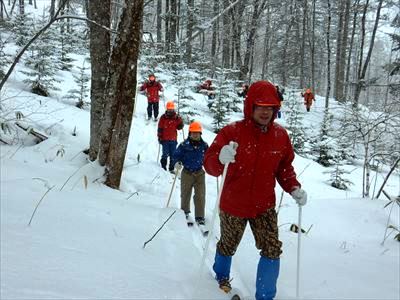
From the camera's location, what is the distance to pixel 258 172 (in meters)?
3.59

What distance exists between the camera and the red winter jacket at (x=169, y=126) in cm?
1119

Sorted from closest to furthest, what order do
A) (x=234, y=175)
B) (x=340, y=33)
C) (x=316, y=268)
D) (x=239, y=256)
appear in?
1. (x=234, y=175)
2. (x=316, y=268)
3. (x=239, y=256)
4. (x=340, y=33)

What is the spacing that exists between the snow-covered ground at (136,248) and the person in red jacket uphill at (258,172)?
A: 513 millimetres

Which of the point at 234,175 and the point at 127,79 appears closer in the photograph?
the point at 234,175

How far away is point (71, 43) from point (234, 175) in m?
24.3

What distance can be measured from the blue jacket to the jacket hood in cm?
353

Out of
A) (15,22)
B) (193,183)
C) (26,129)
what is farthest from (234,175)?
(15,22)

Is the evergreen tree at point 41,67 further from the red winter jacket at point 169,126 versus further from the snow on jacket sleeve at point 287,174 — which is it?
the snow on jacket sleeve at point 287,174

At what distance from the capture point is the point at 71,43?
2553 cm

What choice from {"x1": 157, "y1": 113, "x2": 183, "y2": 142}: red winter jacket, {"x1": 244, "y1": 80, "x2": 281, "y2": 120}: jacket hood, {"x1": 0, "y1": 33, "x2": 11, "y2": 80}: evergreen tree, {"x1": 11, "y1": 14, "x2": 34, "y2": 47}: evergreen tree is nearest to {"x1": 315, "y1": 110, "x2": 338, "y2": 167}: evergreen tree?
{"x1": 157, "y1": 113, "x2": 183, "y2": 142}: red winter jacket

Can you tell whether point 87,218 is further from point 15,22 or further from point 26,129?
point 15,22

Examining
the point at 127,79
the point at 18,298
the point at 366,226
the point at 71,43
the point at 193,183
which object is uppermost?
the point at 71,43

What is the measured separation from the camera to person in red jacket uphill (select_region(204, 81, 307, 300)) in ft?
11.5

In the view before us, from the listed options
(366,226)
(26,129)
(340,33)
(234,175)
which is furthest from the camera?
(340,33)
